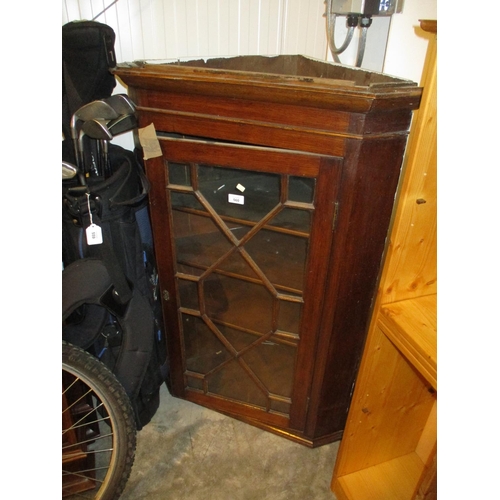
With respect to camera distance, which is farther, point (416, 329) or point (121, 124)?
point (121, 124)

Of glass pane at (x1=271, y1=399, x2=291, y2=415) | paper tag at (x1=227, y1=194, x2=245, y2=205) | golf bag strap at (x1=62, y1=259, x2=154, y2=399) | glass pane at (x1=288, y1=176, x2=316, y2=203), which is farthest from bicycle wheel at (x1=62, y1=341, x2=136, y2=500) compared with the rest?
glass pane at (x1=288, y1=176, x2=316, y2=203)

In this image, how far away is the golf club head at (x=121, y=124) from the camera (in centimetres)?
119

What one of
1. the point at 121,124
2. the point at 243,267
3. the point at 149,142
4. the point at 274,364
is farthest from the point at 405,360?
the point at 121,124

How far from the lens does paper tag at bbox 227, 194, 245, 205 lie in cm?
124

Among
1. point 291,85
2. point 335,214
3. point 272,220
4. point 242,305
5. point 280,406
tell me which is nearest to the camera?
point 291,85

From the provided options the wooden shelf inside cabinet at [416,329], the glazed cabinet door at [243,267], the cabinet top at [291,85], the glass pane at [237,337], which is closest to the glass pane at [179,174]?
the glazed cabinet door at [243,267]

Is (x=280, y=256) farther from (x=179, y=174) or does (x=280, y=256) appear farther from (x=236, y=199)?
(x=179, y=174)

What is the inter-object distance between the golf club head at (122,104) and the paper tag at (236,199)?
1.25 ft

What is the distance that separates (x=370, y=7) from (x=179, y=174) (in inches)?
31.6

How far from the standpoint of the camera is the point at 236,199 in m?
1.25
